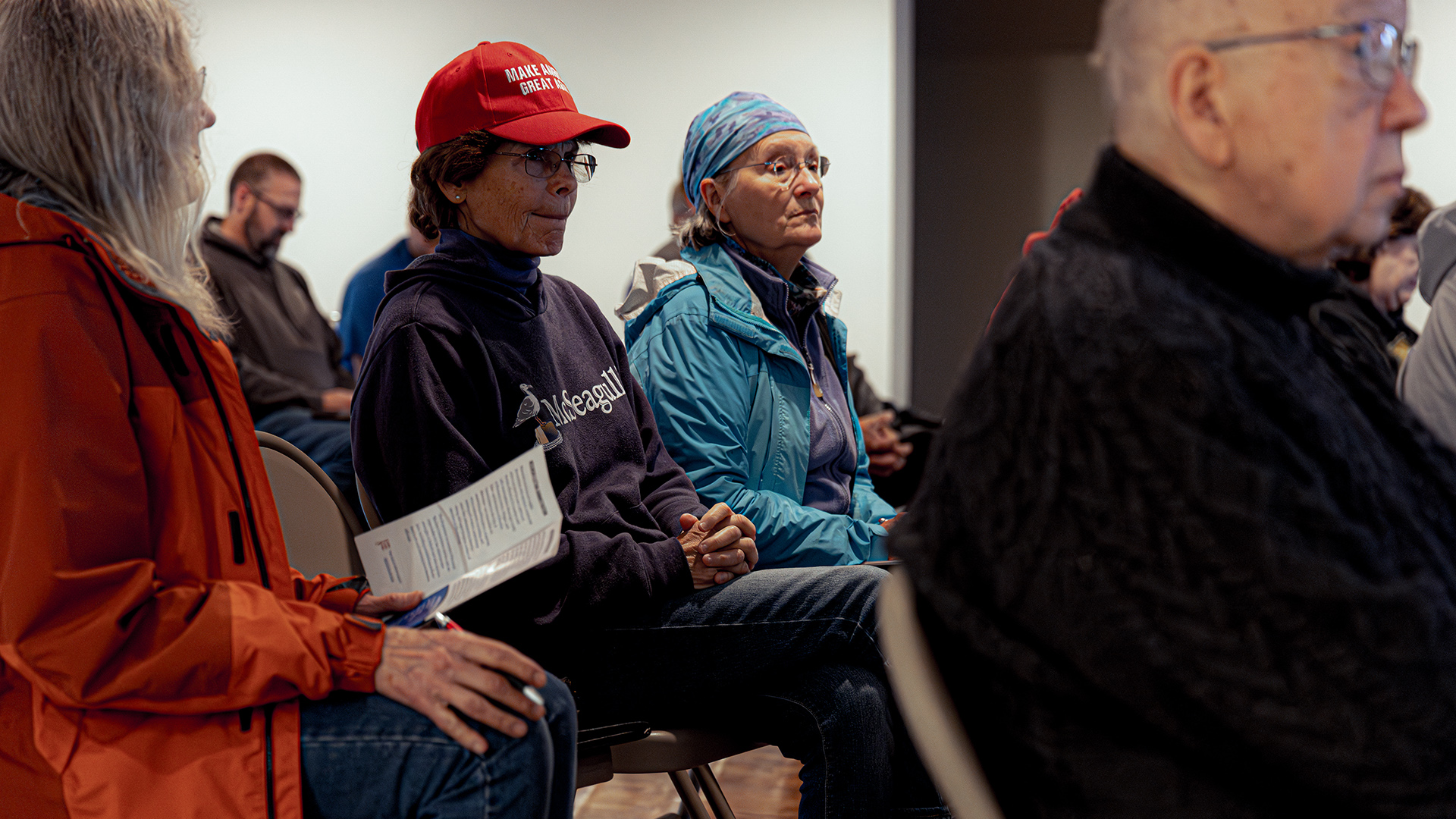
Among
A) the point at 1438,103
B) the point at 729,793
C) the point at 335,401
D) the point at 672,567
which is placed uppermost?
the point at 1438,103

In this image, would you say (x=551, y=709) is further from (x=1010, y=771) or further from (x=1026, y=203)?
(x=1026, y=203)

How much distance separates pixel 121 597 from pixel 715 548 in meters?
0.82

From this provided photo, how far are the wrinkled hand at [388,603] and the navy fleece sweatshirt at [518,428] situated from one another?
206mm

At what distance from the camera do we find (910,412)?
2.95 meters

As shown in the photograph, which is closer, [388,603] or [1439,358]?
[388,603]

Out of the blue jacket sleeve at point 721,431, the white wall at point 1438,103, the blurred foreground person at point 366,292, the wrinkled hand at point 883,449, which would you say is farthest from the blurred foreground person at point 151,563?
the white wall at point 1438,103

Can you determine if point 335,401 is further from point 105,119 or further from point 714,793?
point 105,119

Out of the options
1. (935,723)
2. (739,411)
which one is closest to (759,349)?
(739,411)

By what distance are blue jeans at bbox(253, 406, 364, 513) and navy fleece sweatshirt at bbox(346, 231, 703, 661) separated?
1.68m

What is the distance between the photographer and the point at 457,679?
3.63ft

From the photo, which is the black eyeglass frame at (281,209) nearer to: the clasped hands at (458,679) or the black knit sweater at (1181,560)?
the clasped hands at (458,679)

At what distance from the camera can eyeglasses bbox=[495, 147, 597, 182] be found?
1717 mm

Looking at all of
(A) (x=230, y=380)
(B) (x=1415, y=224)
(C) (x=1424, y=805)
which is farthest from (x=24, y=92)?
(B) (x=1415, y=224)

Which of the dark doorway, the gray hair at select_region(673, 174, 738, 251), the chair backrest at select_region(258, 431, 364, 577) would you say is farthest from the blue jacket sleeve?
the dark doorway
